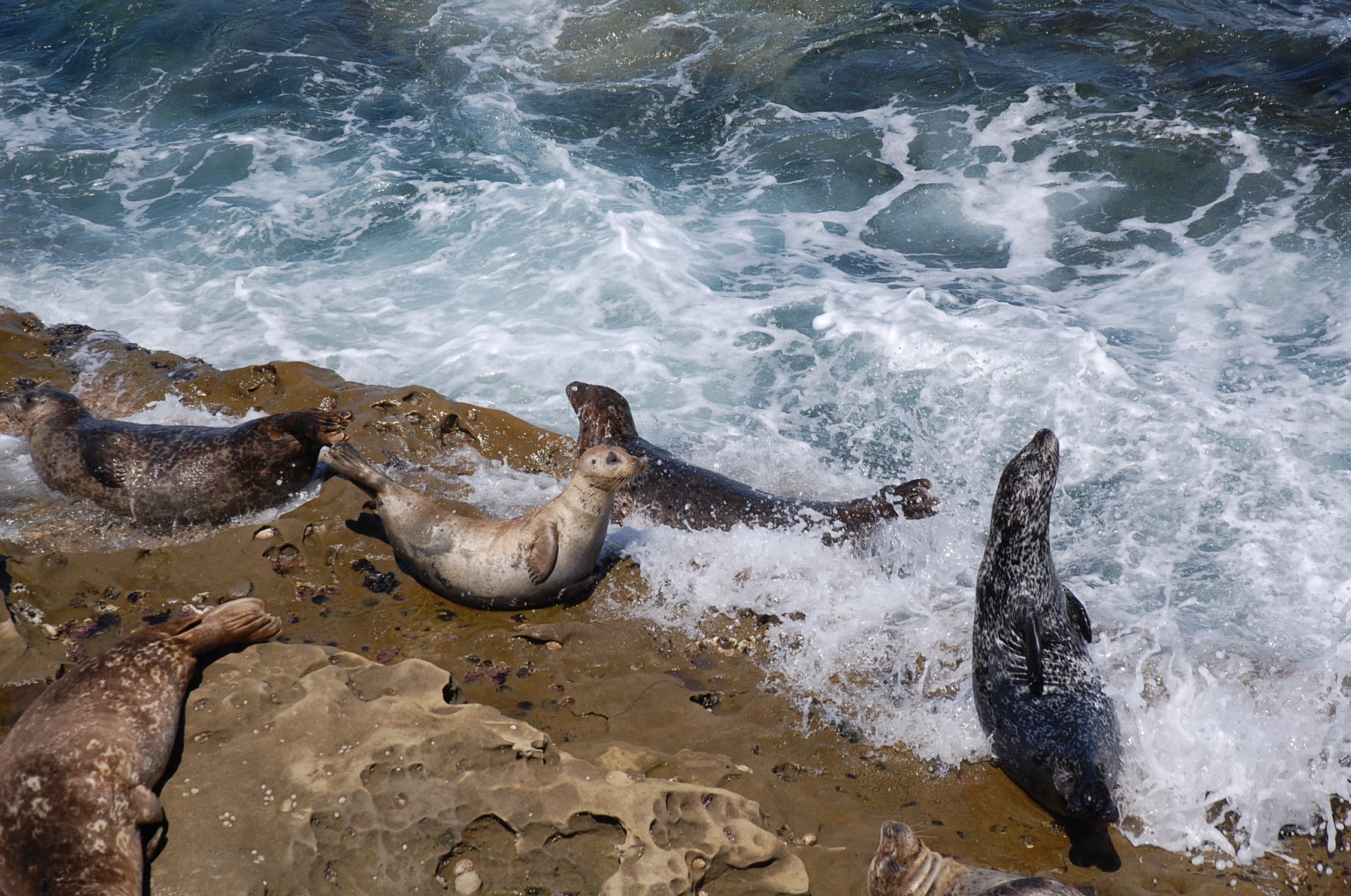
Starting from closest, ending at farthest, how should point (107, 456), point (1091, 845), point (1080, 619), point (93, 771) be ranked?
point (93, 771)
point (1091, 845)
point (1080, 619)
point (107, 456)

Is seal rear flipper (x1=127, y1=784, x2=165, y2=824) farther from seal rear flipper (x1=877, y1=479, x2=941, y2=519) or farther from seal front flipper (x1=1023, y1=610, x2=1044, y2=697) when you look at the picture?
seal rear flipper (x1=877, y1=479, x2=941, y2=519)

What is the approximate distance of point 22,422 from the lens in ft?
21.4

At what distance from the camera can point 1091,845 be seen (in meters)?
3.95

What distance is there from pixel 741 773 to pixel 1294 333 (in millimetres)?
8194

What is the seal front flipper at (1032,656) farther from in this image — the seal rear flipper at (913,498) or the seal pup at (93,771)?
the seal pup at (93,771)

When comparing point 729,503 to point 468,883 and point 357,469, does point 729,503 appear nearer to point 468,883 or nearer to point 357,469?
point 357,469

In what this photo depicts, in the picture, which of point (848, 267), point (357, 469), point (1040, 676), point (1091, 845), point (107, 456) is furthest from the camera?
point (848, 267)

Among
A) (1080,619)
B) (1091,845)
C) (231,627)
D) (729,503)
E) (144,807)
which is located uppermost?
(144,807)

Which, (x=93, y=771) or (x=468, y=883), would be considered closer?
(x=468, y=883)

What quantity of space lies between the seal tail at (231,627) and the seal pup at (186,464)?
1824 mm

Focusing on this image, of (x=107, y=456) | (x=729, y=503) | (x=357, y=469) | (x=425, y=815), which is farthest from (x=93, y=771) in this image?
(x=729, y=503)

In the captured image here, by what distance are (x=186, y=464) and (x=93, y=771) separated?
117 inches

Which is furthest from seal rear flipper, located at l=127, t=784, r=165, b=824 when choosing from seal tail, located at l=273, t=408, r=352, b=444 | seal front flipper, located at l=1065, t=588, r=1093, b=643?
seal front flipper, located at l=1065, t=588, r=1093, b=643

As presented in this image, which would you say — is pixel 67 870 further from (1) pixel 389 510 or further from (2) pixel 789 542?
(2) pixel 789 542
